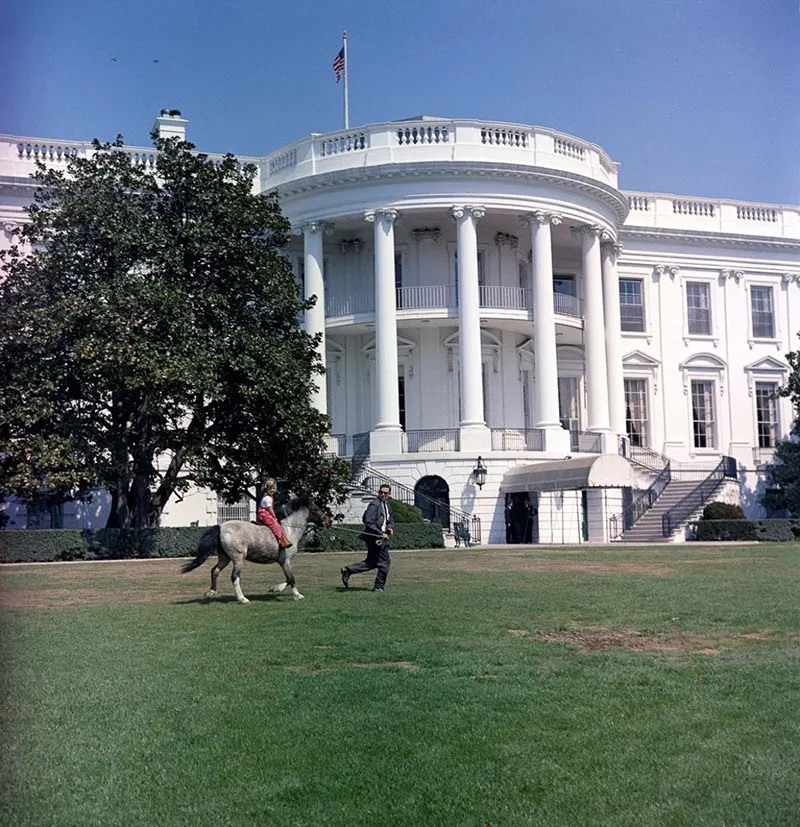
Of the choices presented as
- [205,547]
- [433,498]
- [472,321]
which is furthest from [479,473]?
[205,547]

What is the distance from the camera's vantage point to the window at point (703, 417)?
162 feet

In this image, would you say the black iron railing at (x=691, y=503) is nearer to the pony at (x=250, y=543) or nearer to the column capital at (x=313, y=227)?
the column capital at (x=313, y=227)

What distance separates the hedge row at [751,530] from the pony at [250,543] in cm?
2263

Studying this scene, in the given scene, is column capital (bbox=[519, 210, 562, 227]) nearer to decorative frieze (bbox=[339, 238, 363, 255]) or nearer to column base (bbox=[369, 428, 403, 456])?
decorative frieze (bbox=[339, 238, 363, 255])

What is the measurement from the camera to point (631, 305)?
1933 inches

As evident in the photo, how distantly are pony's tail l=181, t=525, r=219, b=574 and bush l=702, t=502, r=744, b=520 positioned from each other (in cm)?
2567

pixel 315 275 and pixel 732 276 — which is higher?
pixel 732 276

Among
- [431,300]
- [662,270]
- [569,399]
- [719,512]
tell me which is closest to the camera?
[719,512]

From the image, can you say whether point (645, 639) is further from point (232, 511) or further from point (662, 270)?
point (662, 270)

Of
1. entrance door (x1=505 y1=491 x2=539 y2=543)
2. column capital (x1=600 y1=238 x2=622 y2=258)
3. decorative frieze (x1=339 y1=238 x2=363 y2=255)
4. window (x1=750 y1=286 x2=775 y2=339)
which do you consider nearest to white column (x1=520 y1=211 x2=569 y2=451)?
entrance door (x1=505 y1=491 x2=539 y2=543)

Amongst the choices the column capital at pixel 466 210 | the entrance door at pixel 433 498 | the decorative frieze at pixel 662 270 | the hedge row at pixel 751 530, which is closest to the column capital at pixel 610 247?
the decorative frieze at pixel 662 270

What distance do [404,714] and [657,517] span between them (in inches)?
1266

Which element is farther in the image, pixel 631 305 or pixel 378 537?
pixel 631 305

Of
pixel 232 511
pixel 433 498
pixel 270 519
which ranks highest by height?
pixel 433 498
